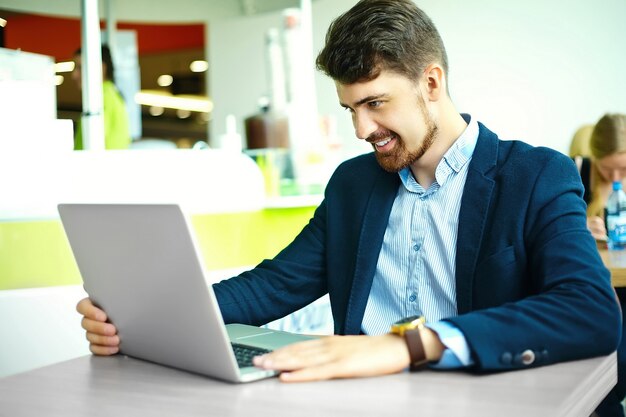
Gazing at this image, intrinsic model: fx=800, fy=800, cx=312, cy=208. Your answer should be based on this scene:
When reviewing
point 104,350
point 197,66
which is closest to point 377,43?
point 104,350

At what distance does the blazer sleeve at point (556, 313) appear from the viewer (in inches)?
43.5

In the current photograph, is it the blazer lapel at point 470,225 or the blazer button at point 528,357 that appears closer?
the blazer button at point 528,357

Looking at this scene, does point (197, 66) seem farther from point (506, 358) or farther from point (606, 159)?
point (506, 358)

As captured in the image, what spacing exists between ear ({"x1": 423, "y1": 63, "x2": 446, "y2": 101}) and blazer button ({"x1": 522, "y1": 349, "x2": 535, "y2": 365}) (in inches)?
24.8

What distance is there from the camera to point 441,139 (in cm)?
158

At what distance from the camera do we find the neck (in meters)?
1.58

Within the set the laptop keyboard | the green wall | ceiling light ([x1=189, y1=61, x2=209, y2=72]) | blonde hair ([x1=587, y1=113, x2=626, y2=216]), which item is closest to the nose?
the laptop keyboard

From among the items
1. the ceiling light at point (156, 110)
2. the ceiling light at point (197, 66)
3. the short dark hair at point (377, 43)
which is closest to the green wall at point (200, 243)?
the short dark hair at point (377, 43)

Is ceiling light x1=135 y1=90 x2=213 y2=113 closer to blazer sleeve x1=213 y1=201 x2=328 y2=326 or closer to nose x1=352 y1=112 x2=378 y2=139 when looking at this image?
blazer sleeve x1=213 y1=201 x2=328 y2=326

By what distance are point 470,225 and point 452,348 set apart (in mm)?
380

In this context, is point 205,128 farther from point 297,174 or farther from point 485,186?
point 485,186

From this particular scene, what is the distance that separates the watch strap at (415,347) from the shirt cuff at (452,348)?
0.03 metres

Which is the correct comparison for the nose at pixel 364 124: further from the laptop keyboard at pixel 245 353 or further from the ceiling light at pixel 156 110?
the ceiling light at pixel 156 110

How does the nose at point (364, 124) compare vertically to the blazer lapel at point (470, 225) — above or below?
above
